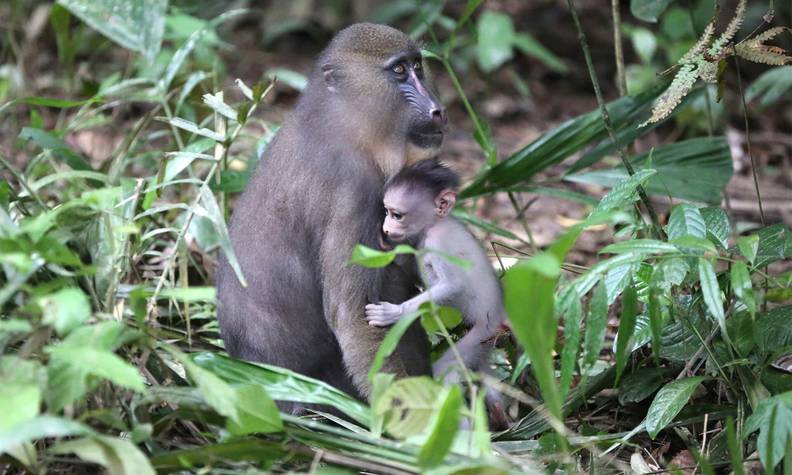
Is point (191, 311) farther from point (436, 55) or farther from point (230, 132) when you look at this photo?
point (436, 55)

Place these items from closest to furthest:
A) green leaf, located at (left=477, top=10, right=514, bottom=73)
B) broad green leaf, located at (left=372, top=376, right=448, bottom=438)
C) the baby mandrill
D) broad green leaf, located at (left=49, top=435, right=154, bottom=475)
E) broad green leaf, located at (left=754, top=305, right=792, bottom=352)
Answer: broad green leaf, located at (left=49, top=435, right=154, bottom=475) → broad green leaf, located at (left=372, top=376, right=448, bottom=438) → broad green leaf, located at (left=754, top=305, right=792, bottom=352) → the baby mandrill → green leaf, located at (left=477, top=10, right=514, bottom=73)

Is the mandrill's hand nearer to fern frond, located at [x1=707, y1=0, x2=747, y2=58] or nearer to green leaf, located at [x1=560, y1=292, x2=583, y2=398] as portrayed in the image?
green leaf, located at [x1=560, y1=292, x2=583, y2=398]

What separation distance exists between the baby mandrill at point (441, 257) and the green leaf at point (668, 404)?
65cm

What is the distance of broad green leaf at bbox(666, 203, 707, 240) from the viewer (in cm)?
359

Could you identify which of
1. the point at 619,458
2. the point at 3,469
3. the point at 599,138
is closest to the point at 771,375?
the point at 619,458

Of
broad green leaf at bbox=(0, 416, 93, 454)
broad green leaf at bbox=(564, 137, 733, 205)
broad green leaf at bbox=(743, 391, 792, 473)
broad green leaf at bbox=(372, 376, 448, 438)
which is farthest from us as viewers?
broad green leaf at bbox=(564, 137, 733, 205)

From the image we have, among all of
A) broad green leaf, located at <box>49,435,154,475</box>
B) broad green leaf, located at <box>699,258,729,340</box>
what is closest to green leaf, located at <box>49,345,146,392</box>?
broad green leaf, located at <box>49,435,154,475</box>

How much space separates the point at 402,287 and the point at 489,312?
443 millimetres

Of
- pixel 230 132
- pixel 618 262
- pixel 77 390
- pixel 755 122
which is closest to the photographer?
pixel 77 390

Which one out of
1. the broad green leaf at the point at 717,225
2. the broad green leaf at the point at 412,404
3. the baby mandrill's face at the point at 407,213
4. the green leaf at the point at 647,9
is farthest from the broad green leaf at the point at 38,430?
the green leaf at the point at 647,9

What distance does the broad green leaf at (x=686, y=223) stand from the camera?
359 cm

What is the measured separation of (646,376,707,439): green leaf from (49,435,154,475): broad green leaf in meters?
1.77

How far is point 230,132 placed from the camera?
193 inches

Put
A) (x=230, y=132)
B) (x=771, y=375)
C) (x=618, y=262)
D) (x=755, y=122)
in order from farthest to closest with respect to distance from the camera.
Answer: (x=755, y=122) < (x=230, y=132) < (x=771, y=375) < (x=618, y=262)
